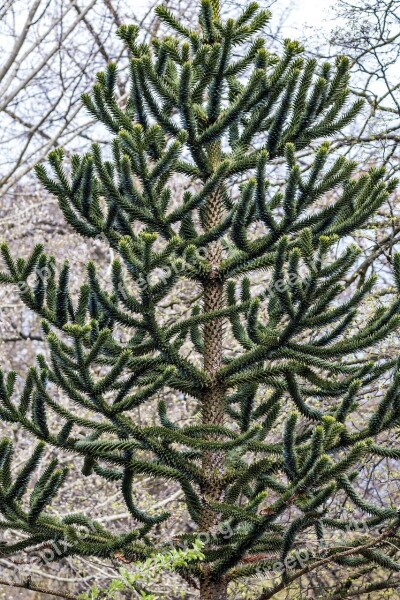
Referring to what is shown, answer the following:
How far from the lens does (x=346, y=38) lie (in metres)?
8.48

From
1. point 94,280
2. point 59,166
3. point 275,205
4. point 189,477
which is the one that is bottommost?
point 189,477

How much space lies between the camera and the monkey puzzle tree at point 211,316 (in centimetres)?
410

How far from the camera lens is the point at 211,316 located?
467 centimetres

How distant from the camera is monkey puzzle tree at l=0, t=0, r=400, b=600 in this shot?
410cm

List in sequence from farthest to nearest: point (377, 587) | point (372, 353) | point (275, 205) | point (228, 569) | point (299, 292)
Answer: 1. point (372, 353)
2. point (377, 587)
3. point (275, 205)
4. point (228, 569)
5. point (299, 292)

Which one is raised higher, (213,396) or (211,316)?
(211,316)

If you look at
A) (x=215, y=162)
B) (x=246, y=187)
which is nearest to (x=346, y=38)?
(x=215, y=162)

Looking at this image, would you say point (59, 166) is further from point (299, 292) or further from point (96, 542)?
point (96, 542)

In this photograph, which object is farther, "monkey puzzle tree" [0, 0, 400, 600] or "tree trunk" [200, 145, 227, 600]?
"tree trunk" [200, 145, 227, 600]

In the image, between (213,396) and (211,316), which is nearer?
(211,316)

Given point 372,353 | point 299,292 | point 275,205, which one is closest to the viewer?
point 299,292

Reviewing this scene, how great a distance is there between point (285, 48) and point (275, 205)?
85 centimetres

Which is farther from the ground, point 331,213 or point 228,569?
point 331,213

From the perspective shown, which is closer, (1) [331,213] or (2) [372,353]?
(1) [331,213]
